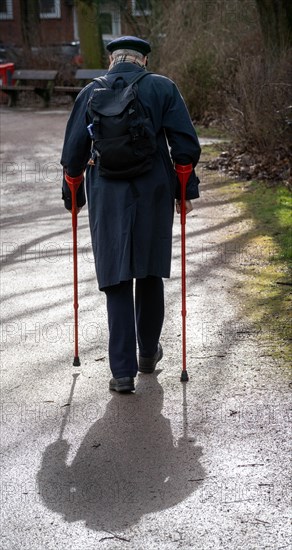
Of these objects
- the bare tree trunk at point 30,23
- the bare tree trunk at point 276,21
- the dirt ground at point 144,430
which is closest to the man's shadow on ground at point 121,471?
the dirt ground at point 144,430

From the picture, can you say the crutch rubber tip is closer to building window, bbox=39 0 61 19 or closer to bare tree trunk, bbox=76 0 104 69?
bare tree trunk, bbox=76 0 104 69

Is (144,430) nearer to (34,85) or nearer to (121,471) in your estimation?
(121,471)

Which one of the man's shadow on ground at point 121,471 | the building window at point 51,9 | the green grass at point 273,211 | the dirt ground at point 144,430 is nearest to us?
the dirt ground at point 144,430

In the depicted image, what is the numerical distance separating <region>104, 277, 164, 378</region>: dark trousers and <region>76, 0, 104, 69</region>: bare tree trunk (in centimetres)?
2053

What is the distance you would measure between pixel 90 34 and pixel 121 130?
20913 mm

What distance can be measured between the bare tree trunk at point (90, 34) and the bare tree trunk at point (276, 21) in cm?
1113

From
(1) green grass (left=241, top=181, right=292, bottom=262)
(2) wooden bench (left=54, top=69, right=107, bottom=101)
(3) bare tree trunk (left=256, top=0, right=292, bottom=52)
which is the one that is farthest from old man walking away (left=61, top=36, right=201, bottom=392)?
(2) wooden bench (left=54, top=69, right=107, bottom=101)

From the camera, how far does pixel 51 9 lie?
4759 cm

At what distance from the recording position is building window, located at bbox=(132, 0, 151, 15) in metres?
24.4

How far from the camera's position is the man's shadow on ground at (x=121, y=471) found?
4262 millimetres

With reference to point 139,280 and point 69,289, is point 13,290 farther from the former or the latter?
point 139,280

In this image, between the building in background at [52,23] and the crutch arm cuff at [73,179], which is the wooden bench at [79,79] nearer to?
the building in background at [52,23]

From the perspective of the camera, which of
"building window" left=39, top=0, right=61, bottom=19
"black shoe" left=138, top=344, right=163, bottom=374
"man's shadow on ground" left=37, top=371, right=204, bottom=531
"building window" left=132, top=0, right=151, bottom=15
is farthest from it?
"building window" left=39, top=0, right=61, bottom=19

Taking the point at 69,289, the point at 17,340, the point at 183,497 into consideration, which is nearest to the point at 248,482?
the point at 183,497
